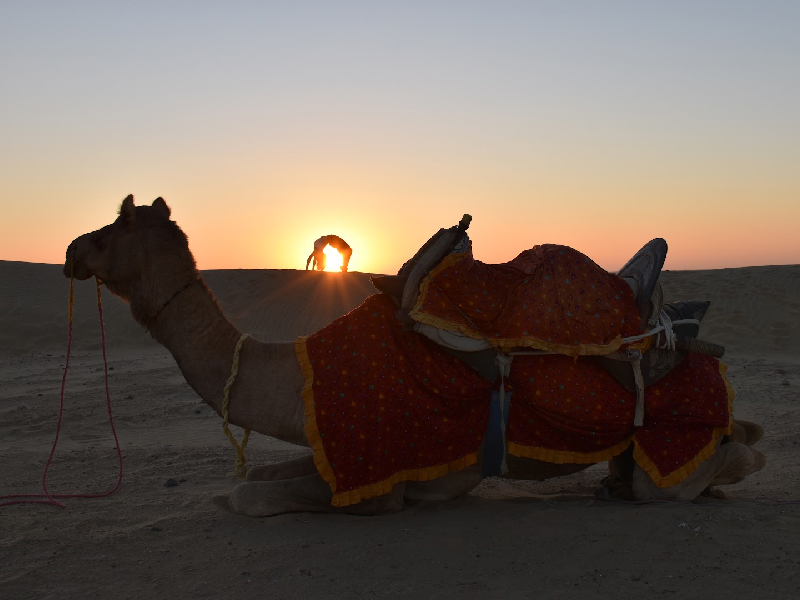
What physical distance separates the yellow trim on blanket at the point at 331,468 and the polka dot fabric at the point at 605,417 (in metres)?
0.41

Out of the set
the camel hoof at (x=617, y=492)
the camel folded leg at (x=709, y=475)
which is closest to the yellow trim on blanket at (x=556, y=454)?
the camel folded leg at (x=709, y=475)

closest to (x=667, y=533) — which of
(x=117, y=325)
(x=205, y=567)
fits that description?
(x=205, y=567)

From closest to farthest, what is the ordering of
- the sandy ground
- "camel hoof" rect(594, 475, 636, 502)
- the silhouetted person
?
the sandy ground < "camel hoof" rect(594, 475, 636, 502) < the silhouetted person

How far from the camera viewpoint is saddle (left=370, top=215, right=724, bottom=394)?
4.43 metres

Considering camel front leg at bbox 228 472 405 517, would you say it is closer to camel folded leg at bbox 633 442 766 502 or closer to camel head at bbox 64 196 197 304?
camel head at bbox 64 196 197 304

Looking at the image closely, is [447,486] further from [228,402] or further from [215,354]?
[215,354]

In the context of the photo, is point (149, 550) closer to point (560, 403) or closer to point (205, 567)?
point (205, 567)

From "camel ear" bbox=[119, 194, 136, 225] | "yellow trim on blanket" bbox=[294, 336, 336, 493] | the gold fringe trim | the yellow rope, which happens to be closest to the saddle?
the gold fringe trim

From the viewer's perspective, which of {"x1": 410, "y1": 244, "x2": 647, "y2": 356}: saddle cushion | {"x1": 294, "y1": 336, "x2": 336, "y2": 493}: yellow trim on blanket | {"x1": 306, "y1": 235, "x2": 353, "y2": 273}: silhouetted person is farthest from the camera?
{"x1": 306, "y1": 235, "x2": 353, "y2": 273}: silhouetted person

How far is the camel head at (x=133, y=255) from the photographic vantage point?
440cm

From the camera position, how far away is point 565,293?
14.7ft

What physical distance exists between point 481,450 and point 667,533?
3.66 feet

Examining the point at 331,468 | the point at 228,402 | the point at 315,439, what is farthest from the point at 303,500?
the point at 228,402

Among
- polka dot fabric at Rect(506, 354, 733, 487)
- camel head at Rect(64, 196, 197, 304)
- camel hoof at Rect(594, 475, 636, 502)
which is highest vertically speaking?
camel head at Rect(64, 196, 197, 304)
